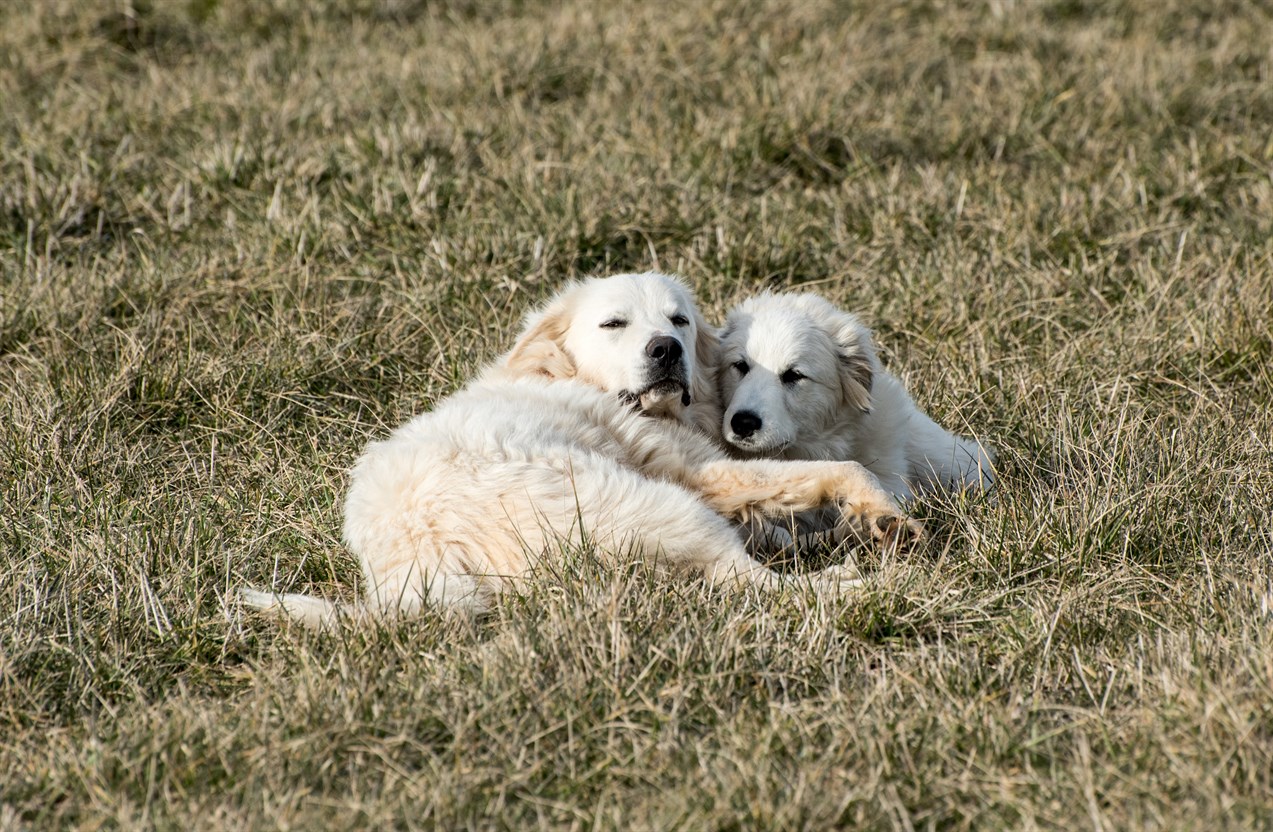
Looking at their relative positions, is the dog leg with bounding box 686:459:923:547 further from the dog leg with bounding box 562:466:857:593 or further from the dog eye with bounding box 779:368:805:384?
the dog eye with bounding box 779:368:805:384

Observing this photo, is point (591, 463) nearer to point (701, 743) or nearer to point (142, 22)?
point (701, 743)

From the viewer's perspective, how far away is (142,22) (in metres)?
8.33

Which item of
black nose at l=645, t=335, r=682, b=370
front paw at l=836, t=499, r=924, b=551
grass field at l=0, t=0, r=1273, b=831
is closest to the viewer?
grass field at l=0, t=0, r=1273, b=831

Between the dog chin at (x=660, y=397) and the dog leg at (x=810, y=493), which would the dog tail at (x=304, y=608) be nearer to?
the dog leg at (x=810, y=493)

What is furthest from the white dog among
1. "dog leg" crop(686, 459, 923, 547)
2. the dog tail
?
the dog tail

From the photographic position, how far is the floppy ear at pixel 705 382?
4.21 meters

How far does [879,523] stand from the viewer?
3584 millimetres

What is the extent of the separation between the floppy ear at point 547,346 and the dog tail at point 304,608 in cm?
121

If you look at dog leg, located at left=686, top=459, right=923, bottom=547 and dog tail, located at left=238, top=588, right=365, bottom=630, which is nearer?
dog tail, located at left=238, top=588, right=365, bottom=630

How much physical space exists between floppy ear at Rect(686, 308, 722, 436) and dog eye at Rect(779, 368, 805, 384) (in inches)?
9.7

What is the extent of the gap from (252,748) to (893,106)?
17.8 feet

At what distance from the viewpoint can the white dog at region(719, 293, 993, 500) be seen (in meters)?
4.19

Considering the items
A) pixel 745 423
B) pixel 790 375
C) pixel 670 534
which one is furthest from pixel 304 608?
pixel 790 375

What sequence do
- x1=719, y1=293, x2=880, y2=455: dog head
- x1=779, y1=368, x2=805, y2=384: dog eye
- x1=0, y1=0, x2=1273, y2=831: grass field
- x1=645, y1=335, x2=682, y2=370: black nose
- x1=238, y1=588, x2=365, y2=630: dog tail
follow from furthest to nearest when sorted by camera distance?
x1=779, y1=368, x2=805, y2=384: dog eye → x1=719, y1=293, x2=880, y2=455: dog head → x1=645, y1=335, x2=682, y2=370: black nose → x1=238, y1=588, x2=365, y2=630: dog tail → x1=0, y1=0, x2=1273, y2=831: grass field
